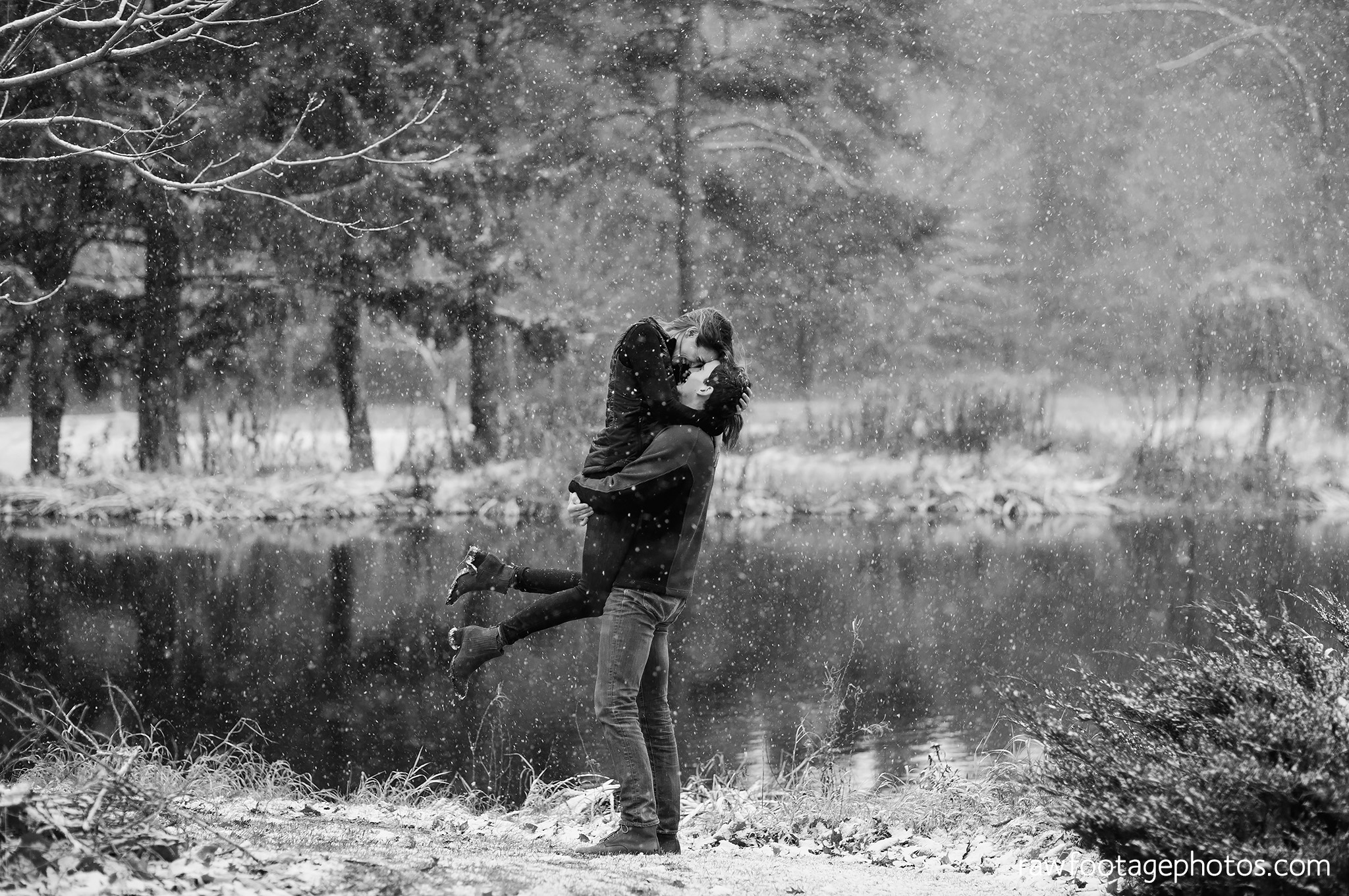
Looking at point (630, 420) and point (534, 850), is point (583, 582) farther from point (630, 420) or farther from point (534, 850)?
point (534, 850)

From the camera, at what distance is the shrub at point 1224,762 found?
117 inches

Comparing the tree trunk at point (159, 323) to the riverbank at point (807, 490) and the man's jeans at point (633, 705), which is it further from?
the man's jeans at point (633, 705)

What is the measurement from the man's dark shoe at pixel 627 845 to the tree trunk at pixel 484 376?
45.1ft

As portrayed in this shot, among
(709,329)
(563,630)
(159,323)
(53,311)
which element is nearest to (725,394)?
(709,329)

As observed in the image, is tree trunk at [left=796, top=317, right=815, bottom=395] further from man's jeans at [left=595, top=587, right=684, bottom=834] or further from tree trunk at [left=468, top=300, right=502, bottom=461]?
man's jeans at [left=595, top=587, right=684, bottom=834]

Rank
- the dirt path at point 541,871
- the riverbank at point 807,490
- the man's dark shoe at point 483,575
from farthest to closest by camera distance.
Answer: the riverbank at point 807,490
the man's dark shoe at point 483,575
the dirt path at point 541,871

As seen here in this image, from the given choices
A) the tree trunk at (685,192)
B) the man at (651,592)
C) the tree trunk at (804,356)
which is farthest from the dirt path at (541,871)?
the tree trunk at (804,356)

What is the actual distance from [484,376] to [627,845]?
47.3 ft

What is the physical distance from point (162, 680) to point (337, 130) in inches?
438

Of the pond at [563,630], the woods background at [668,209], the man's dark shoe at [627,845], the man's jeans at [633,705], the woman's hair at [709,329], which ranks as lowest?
the pond at [563,630]

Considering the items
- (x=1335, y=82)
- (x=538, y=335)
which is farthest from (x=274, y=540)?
(x=1335, y=82)

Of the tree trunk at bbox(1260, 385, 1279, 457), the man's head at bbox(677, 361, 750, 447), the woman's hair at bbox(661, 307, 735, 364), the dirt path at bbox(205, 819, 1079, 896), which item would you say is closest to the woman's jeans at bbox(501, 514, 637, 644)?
the man's head at bbox(677, 361, 750, 447)

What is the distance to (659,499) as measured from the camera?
3.91m

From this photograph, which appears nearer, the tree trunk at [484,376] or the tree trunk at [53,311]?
the tree trunk at [53,311]
